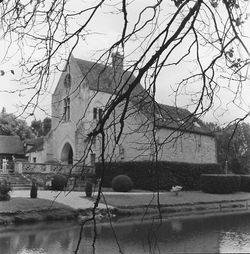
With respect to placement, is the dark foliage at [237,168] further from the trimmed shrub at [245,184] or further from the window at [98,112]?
the window at [98,112]

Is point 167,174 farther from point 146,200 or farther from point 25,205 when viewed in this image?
Answer: point 25,205

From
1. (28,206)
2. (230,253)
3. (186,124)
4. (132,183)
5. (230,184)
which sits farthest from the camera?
(230,184)

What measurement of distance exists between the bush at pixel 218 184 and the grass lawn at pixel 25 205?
14234 millimetres

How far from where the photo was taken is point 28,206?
17953 mm

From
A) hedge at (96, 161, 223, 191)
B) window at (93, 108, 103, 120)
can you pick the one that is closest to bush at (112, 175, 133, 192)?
hedge at (96, 161, 223, 191)

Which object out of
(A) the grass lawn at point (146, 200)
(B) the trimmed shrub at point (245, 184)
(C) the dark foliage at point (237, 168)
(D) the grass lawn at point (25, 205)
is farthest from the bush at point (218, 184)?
(D) the grass lawn at point (25, 205)

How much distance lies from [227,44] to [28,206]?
53.0ft

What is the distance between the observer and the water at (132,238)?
35.1 ft

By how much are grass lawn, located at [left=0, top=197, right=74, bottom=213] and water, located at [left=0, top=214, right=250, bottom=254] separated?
1639 mm

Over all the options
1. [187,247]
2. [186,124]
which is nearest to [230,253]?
[187,247]

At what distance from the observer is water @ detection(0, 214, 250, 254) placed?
10.7m

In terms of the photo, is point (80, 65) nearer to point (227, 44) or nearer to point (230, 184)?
point (230, 184)

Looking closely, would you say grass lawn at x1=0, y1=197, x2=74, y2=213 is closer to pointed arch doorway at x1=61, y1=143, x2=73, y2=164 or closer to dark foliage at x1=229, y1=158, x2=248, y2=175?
pointed arch doorway at x1=61, y1=143, x2=73, y2=164

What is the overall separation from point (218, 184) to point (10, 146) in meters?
25.1
